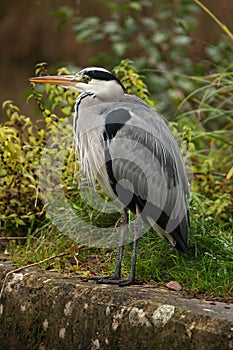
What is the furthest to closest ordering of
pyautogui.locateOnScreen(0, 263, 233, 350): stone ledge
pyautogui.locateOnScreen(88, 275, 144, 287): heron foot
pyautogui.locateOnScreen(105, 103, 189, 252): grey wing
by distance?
1. pyautogui.locateOnScreen(105, 103, 189, 252): grey wing
2. pyautogui.locateOnScreen(88, 275, 144, 287): heron foot
3. pyautogui.locateOnScreen(0, 263, 233, 350): stone ledge

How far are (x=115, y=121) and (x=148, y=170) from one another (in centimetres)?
28

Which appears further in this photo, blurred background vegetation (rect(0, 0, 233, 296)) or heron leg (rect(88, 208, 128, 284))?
blurred background vegetation (rect(0, 0, 233, 296))

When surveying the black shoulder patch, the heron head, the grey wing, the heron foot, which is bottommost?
the heron foot

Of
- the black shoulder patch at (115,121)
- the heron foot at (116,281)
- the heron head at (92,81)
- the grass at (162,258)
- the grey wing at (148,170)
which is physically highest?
the heron head at (92,81)

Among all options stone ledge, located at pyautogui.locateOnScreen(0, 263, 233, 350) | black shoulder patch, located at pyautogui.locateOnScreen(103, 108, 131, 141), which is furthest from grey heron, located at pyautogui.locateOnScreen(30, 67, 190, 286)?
stone ledge, located at pyautogui.locateOnScreen(0, 263, 233, 350)

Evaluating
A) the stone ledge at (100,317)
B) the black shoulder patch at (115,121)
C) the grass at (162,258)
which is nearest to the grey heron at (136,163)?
the black shoulder patch at (115,121)

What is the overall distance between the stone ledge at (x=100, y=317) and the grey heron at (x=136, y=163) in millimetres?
253

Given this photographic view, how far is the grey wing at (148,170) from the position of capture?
134 inches

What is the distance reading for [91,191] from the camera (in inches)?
165

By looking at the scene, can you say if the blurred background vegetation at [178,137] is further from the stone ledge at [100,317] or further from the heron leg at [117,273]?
the stone ledge at [100,317]

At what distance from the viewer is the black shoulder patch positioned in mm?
3383

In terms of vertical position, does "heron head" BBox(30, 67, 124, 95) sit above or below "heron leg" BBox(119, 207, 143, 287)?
above

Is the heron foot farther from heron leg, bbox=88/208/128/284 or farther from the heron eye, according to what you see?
A: the heron eye

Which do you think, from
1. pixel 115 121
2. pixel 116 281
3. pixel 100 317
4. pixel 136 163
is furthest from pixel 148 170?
pixel 100 317
